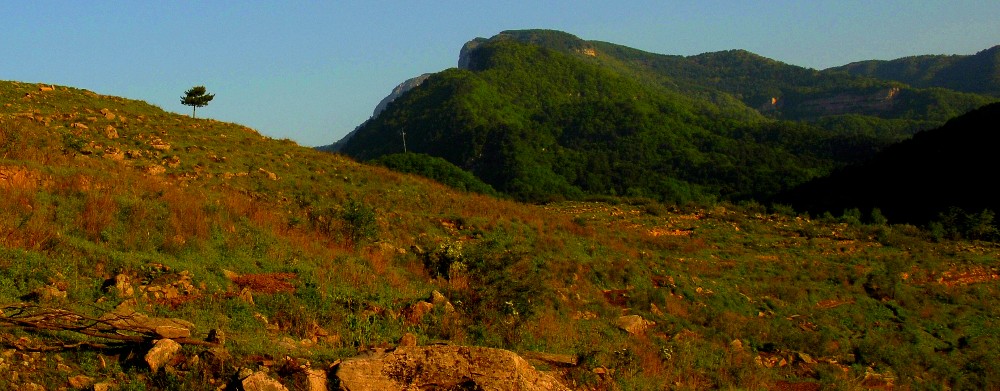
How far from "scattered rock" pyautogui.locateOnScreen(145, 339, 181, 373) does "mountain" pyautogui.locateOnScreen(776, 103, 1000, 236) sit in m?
43.1

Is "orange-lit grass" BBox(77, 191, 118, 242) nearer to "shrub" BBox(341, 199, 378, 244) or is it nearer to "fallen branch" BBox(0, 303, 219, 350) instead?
"fallen branch" BBox(0, 303, 219, 350)

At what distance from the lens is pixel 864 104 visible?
177250 mm

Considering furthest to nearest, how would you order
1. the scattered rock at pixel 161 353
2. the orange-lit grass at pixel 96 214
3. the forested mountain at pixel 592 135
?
the forested mountain at pixel 592 135 → the orange-lit grass at pixel 96 214 → the scattered rock at pixel 161 353

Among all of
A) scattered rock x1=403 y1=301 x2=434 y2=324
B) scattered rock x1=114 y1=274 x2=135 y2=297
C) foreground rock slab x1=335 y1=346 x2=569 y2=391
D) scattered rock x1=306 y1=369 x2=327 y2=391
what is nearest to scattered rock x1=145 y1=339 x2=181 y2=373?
scattered rock x1=306 y1=369 x2=327 y2=391

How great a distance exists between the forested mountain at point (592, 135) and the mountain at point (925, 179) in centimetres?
1390

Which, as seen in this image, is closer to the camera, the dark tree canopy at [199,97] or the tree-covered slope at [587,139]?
the dark tree canopy at [199,97]

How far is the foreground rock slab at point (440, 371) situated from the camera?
5.20 meters

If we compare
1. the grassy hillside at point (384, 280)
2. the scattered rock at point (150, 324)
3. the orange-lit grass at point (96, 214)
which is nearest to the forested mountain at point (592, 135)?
the grassy hillside at point (384, 280)

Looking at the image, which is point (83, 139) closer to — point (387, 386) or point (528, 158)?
point (387, 386)

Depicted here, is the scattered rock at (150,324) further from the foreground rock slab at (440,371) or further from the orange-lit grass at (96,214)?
the orange-lit grass at (96,214)

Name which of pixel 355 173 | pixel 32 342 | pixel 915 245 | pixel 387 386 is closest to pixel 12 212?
pixel 32 342

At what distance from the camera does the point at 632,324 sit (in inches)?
451

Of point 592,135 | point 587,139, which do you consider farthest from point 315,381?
point 592,135

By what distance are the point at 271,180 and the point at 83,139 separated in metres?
5.01
